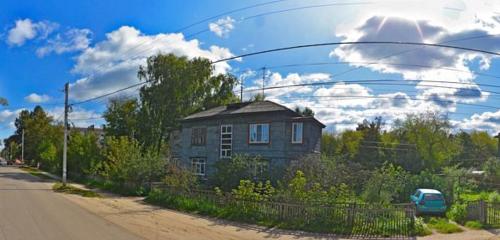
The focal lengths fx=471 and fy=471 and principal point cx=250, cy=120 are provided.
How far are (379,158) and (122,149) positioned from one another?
4198cm

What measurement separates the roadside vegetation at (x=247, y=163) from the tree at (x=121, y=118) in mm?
116

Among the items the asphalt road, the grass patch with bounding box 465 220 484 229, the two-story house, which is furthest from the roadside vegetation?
the asphalt road

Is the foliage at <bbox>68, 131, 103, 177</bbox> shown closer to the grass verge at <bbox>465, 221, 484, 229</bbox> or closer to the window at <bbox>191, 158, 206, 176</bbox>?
the window at <bbox>191, 158, 206, 176</bbox>

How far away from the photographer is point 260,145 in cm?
3450

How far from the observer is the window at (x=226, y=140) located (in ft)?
121

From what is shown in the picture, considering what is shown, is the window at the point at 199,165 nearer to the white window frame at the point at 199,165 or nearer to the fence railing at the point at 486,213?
the white window frame at the point at 199,165

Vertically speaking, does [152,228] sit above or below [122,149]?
below

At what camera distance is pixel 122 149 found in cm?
3553

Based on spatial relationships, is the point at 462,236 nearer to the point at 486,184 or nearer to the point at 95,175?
the point at 486,184

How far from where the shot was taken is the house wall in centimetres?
3288

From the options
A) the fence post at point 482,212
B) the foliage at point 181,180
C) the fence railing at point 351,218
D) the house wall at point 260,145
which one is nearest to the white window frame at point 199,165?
the house wall at point 260,145

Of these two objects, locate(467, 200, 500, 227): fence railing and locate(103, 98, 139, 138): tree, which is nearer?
locate(467, 200, 500, 227): fence railing

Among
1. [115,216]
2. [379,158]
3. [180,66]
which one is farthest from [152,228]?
[379,158]

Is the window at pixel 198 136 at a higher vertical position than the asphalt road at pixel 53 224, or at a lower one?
higher
